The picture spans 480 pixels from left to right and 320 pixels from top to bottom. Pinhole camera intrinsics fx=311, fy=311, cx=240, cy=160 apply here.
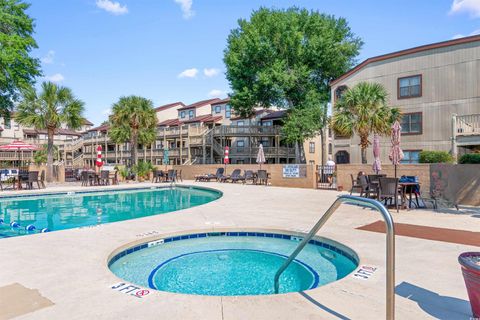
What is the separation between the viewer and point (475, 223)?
26.3 feet

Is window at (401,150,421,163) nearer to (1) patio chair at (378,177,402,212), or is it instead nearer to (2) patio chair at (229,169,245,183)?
(2) patio chair at (229,169,245,183)

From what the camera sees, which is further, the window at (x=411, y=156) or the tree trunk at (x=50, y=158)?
the tree trunk at (x=50, y=158)

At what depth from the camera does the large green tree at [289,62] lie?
30500 mm

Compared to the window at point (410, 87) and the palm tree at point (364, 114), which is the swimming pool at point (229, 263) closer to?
the palm tree at point (364, 114)

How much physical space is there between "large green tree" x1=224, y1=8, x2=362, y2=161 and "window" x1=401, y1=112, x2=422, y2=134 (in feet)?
29.8

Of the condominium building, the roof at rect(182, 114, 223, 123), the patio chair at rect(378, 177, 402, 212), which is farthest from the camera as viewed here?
the roof at rect(182, 114, 223, 123)

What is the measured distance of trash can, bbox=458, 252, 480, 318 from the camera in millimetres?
2682

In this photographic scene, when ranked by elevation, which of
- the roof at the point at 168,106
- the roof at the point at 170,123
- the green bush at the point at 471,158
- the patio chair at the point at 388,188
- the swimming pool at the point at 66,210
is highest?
the roof at the point at 168,106

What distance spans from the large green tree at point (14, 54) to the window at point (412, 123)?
25.9 meters

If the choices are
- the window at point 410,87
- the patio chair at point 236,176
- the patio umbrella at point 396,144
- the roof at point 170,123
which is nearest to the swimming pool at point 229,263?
the patio umbrella at point 396,144

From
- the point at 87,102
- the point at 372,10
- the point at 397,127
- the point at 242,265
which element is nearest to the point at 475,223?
the point at 397,127

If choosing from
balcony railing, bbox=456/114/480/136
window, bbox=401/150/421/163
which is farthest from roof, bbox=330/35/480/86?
window, bbox=401/150/421/163

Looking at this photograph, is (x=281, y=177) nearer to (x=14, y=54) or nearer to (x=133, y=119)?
(x=133, y=119)

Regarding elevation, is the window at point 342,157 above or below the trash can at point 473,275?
above
